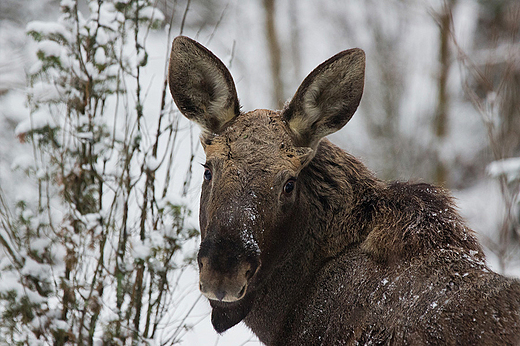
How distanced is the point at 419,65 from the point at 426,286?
13.7 meters

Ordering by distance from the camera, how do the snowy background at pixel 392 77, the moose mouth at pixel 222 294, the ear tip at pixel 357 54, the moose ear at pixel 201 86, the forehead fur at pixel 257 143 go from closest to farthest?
the moose mouth at pixel 222 294, the forehead fur at pixel 257 143, the ear tip at pixel 357 54, the moose ear at pixel 201 86, the snowy background at pixel 392 77

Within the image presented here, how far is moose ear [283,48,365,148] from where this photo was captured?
351 centimetres

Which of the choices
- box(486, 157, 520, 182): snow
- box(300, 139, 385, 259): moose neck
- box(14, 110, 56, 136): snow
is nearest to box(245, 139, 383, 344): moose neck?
box(300, 139, 385, 259): moose neck

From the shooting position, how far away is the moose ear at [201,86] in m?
3.59

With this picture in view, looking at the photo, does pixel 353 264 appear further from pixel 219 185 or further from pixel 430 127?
pixel 430 127

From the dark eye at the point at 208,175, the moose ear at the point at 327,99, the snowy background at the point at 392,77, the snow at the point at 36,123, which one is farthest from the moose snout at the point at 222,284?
the snowy background at the point at 392,77

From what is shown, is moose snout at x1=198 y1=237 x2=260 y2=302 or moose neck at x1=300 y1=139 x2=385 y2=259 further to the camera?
moose neck at x1=300 y1=139 x2=385 y2=259

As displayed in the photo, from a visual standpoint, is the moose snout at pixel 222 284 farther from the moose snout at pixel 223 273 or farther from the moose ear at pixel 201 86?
the moose ear at pixel 201 86

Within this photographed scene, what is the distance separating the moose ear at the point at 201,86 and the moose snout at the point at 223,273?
1065mm

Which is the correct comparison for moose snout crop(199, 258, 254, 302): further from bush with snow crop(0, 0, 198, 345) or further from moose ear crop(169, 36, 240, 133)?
bush with snow crop(0, 0, 198, 345)

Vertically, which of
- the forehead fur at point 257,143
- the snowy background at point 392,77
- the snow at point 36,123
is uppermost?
the snowy background at point 392,77

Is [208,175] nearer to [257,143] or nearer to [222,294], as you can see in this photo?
[257,143]

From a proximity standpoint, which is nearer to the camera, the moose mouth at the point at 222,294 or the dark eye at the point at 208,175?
the moose mouth at the point at 222,294

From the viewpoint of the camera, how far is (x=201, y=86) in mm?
3768
